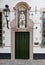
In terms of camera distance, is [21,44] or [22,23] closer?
[22,23]

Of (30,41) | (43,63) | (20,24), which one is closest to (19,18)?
(20,24)

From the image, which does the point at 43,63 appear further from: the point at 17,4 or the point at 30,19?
the point at 17,4

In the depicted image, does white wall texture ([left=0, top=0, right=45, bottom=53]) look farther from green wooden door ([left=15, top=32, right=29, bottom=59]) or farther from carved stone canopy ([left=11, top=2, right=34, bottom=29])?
green wooden door ([left=15, top=32, right=29, bottom=59])

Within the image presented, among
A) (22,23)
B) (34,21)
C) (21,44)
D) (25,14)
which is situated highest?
(25,14)

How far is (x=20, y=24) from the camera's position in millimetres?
17906

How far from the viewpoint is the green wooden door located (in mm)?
18047

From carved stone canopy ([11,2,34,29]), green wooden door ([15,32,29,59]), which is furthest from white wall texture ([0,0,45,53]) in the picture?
green wooden door ([15,32,29,59])

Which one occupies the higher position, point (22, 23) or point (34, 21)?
point (34, 21)

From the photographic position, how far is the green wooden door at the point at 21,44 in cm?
1805

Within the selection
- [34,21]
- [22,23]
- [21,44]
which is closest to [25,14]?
[22,23]

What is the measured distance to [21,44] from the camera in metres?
18.1

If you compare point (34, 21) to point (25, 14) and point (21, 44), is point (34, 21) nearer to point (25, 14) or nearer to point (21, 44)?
point (25, 14)

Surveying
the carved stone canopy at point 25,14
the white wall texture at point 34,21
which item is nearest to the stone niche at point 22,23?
the carved stone canopy at point 25,14

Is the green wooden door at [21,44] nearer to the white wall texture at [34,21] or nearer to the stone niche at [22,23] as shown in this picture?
the stone niche at [22,23]
